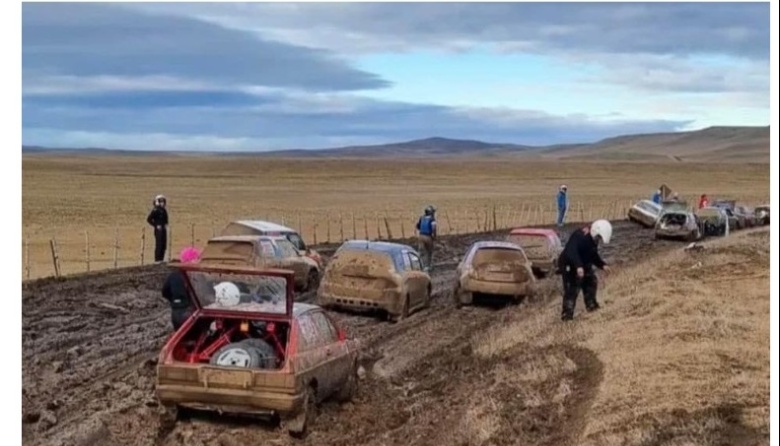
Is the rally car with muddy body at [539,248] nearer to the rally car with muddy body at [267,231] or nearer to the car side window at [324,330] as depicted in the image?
the rally car with muddy body at [267,231]

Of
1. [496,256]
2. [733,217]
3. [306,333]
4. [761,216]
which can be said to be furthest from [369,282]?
[761,216]

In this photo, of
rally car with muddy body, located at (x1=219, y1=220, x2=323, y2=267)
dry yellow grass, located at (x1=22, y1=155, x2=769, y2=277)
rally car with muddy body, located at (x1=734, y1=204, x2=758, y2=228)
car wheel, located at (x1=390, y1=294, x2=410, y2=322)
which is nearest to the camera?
car wheel, located at (x1=390, y1=294, x2=410, y2=322)

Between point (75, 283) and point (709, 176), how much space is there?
342 feet

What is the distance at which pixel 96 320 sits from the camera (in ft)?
61.1

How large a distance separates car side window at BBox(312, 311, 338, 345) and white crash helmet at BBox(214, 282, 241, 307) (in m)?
0.93

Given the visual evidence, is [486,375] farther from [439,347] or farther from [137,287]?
[137,287]

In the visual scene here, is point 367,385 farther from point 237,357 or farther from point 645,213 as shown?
point 645,213

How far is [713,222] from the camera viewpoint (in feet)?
130

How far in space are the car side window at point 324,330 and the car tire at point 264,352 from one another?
0.66 meters

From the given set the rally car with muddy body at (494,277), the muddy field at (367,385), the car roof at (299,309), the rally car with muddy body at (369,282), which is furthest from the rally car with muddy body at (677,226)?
the car roof at (299,309)

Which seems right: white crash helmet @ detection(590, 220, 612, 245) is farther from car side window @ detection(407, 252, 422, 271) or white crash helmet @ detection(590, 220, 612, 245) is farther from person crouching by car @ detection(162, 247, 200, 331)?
person crouching by car @ detection(162, 247, 200, 331)

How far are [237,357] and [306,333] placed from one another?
2.79 ft

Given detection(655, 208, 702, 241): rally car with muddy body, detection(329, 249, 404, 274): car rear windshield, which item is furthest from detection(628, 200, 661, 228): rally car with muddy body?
detection(329, 249, 404, 274): car rear windshield

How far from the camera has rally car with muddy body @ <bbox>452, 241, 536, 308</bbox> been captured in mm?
20547
